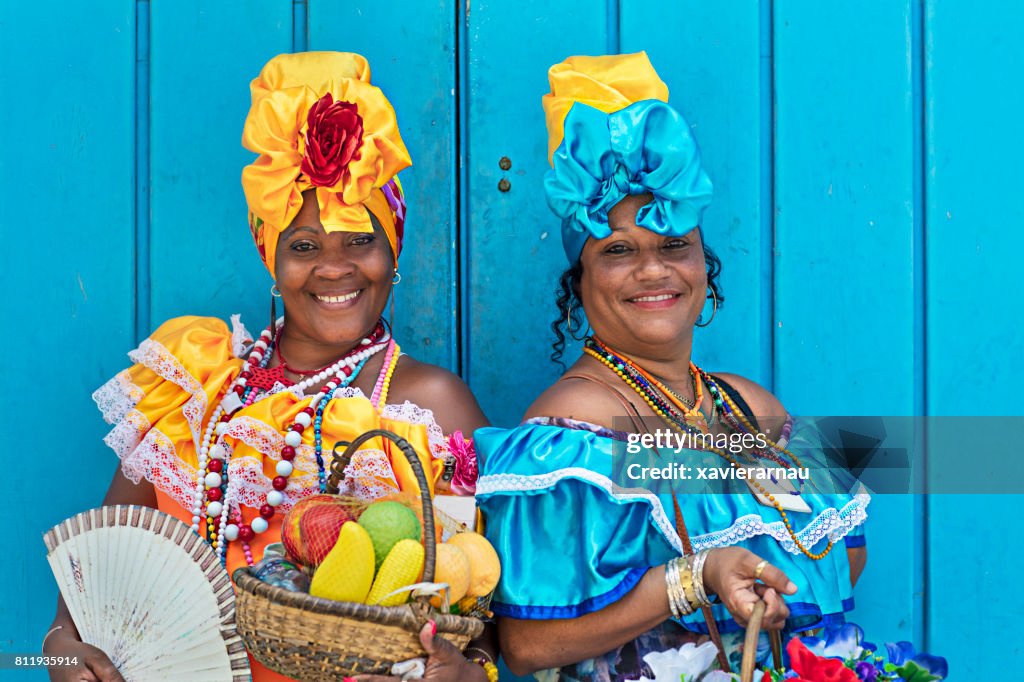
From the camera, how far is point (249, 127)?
2693mm

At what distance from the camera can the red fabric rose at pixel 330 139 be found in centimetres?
263

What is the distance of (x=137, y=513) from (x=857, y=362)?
1883 millimetres

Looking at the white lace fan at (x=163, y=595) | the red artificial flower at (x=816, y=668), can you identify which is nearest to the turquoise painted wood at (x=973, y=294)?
the red artificial flower at (x=816, y=668)

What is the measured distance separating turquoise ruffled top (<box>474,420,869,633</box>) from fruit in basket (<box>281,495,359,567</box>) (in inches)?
12.2

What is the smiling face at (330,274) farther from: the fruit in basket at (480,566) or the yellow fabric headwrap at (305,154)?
the fruit in basket at (480,566)

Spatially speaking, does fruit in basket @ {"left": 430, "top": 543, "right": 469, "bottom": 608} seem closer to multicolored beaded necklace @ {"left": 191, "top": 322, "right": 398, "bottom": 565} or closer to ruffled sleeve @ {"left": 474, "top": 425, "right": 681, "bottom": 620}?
ruffled sleeve @ {"left": 474, "top": 425, "right": 681, "bottom": 620}

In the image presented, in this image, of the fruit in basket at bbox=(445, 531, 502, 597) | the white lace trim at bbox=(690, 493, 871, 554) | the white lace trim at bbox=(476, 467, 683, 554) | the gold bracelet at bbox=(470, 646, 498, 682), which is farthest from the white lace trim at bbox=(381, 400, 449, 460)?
the white lace trim at bbox=(690, 493, 871, 554)

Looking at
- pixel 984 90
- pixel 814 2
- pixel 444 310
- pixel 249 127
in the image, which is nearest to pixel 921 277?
pixel 984 90

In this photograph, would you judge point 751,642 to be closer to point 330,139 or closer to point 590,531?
point 590,531

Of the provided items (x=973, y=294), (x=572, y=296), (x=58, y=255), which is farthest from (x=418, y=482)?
(x=973, y=294)

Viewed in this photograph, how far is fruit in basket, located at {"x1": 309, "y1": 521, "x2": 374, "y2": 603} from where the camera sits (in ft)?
6.79

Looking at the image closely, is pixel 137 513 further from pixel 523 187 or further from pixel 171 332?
pixel 523 187

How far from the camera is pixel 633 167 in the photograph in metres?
2.51

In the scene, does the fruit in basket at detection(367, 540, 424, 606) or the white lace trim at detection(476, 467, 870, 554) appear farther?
the white lace trim at detection(476, 467, 870, 554)
